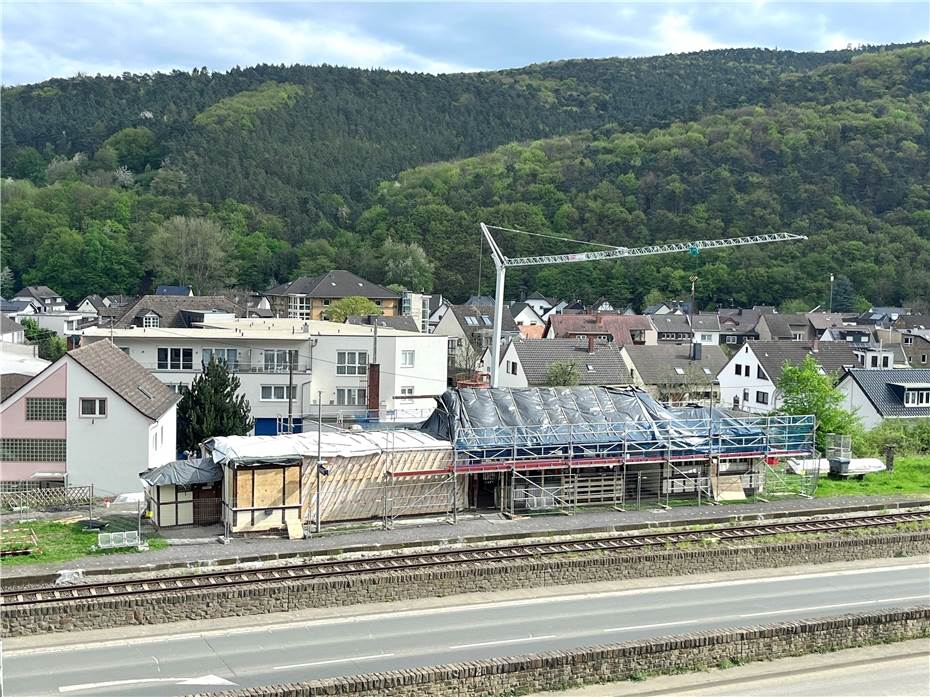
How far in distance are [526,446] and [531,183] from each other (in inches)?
4853

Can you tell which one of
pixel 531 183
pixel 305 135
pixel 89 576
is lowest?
pixel 89 576

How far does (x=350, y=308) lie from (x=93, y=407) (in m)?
52.6

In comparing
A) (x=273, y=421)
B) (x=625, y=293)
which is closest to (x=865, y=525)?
(x=273, y=421)

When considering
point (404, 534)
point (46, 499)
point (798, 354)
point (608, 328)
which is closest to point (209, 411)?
point (46, 499)

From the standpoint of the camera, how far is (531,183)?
147 metres

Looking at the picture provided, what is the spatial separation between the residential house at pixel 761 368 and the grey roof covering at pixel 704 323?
2572 centimetres

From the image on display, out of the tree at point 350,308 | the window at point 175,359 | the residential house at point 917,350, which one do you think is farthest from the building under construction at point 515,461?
the tree at point 350,308

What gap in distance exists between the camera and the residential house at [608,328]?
7350 centimetres

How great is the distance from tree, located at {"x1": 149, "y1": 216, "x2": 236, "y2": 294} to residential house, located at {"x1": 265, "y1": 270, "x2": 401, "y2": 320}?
25.0m

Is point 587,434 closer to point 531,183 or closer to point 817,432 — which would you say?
point 817,432

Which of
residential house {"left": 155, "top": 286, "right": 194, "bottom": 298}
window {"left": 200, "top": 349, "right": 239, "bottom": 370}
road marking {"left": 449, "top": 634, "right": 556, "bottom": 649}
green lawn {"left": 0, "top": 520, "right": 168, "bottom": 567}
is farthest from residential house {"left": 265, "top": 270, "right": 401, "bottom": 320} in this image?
road marking {"left": 449, "top": 634, "right": 556, "bottom": 649}

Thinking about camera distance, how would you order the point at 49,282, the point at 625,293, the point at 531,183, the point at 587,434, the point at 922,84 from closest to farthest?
the point at 587,434 → the point at 625,293 → the point at 49,282 → the point at 531,183 → the point at 922,84

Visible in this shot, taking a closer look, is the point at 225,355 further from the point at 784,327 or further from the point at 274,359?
the point at 784,327

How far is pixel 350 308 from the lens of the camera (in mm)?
80062
